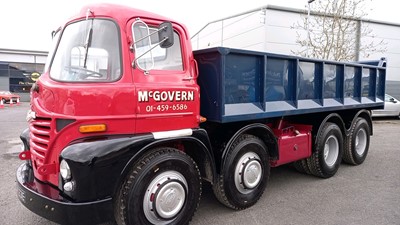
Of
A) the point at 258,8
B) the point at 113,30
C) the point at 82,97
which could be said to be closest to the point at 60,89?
the point at 82,97

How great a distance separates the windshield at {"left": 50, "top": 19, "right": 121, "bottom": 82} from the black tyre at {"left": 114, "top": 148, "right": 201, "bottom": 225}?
96 centimetres

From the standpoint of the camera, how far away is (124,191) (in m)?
2.98

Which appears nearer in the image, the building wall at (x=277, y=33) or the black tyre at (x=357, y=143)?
the black tyre at (x=357, y=143)

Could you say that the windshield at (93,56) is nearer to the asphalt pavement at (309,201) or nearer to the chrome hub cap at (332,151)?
the asphalt pavement at (309,201)

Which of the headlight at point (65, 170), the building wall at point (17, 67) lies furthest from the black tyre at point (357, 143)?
the building wall at point (17, 67)

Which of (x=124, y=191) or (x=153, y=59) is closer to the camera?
(x=124, y=191)

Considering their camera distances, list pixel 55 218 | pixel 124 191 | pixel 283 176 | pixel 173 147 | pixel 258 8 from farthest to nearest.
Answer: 1. pixel 258 8
2. pixel 283 176
3. pixel 173 147
4. pixel 124 191
5. pixel 55 218

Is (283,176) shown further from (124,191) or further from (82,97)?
(82,97)

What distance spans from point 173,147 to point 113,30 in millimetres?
1427

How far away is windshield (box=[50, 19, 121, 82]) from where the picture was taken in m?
2.98

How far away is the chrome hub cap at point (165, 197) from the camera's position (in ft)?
10.2

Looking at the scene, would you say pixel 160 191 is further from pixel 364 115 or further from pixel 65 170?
pixel 364 115

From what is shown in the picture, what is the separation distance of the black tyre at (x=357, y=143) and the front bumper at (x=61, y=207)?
5.33m

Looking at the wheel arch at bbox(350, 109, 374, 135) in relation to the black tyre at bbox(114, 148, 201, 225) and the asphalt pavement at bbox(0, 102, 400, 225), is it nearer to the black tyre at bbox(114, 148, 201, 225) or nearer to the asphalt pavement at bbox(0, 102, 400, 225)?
the asphalt pavement at bbox(0, 102, 400, 225)
